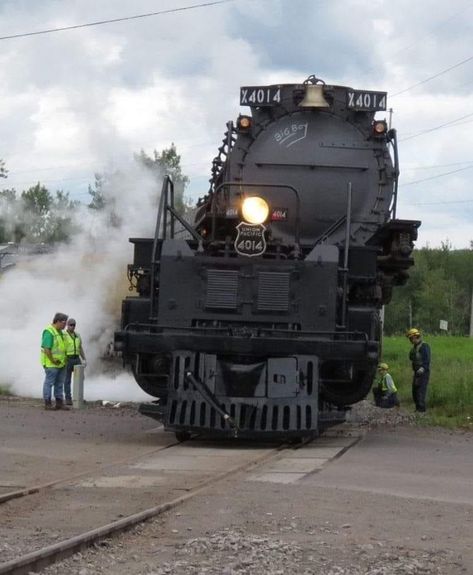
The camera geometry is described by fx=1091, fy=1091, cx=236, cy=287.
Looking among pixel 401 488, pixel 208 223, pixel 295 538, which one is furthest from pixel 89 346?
pixel 295 538

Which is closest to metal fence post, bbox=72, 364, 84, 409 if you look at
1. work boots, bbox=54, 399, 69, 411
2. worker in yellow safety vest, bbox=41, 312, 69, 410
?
worker in yellow safety vest, bbox=41, 312, 69, 410

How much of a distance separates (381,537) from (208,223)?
736 centimetres

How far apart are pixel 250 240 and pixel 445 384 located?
7.53 metres

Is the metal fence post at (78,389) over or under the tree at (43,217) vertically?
under

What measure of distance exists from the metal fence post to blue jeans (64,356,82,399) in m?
0.56

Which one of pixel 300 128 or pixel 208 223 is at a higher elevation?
pixel 300 128

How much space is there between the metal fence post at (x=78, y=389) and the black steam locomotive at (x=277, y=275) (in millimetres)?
4476

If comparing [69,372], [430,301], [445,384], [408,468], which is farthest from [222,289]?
[430,301]

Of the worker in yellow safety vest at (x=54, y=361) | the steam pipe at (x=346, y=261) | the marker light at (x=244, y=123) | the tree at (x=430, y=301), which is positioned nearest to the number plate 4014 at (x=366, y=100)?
the marker light at (x=244, y=123)

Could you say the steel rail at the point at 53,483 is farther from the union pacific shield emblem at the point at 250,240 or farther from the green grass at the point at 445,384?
the green grass at the point at 445,384

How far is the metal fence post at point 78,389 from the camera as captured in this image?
691 inches

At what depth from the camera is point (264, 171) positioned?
13.7 m

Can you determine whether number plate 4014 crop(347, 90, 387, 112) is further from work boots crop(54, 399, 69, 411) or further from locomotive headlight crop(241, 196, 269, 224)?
work boots crop(54, 399, 69, 411)

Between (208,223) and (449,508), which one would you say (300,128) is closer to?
(208,223)
